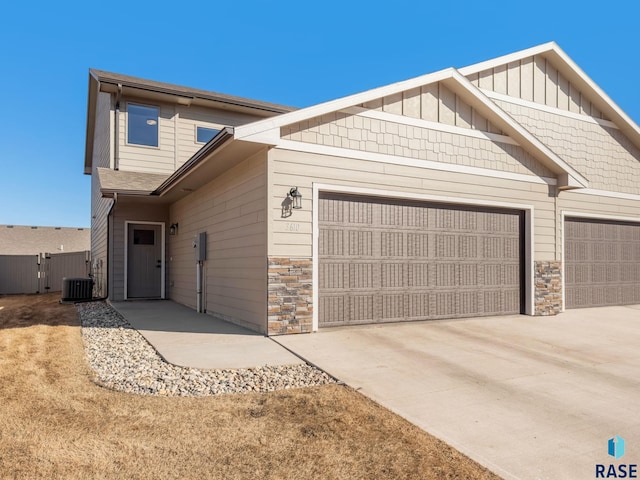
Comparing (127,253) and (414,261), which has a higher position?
(127,253)

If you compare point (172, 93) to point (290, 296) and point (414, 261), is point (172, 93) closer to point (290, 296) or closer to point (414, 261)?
point (290, 296)

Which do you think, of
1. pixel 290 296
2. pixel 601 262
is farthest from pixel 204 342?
pixel 601 262

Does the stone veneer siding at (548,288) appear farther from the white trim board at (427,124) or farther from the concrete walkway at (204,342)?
the concrete walkway at (204,342)

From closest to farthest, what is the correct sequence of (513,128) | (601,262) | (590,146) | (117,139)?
(513,128) → (601,262) → (590,146) → (117,139)

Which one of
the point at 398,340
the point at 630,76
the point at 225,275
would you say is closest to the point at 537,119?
the point at 398,340

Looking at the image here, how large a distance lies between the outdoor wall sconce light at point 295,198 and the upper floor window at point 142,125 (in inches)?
294

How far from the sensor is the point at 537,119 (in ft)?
32.1

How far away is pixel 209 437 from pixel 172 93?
1093 centimetres

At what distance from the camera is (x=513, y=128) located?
27.4ft

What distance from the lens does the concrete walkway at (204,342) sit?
502cm

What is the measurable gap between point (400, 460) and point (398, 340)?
357cm

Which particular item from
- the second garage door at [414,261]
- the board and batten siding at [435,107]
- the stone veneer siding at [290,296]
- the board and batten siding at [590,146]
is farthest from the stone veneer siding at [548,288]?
the stone veneer siding at [290,296]

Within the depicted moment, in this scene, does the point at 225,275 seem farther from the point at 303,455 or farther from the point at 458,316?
the point at 303,455

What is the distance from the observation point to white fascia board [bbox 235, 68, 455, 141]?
616cm
